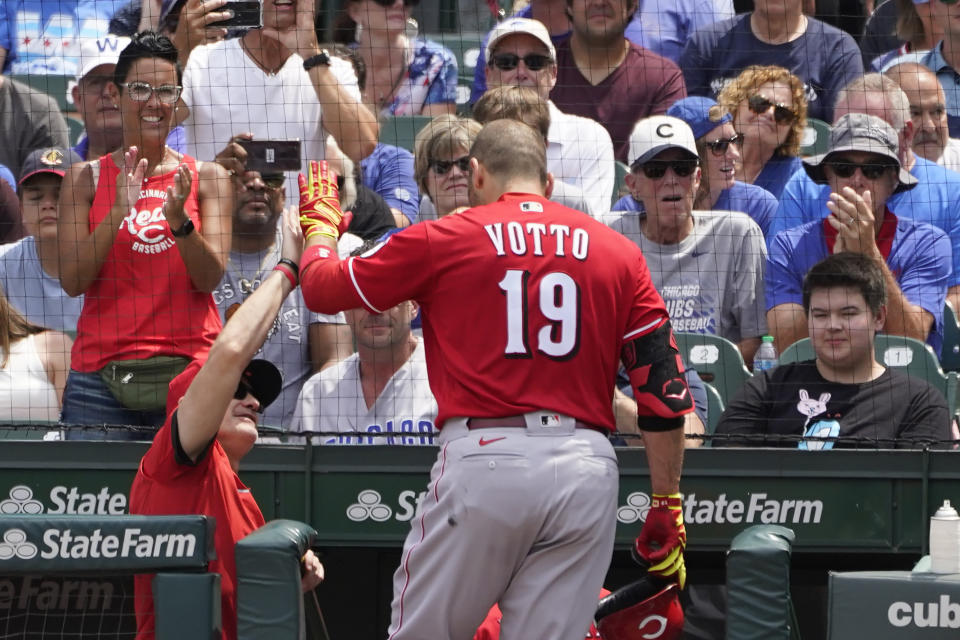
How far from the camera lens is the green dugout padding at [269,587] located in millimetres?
3137

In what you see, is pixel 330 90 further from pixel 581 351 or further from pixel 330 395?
pixel 581 351

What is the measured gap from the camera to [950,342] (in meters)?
5.52

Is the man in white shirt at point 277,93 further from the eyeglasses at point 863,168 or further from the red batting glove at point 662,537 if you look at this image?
the red batting glove at point 662,537

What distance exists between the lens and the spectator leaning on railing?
447 cm

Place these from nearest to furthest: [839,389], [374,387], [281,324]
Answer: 1. [839,389]
2. [374,387]
3. [281,324]

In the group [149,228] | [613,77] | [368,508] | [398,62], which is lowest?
[368,508]

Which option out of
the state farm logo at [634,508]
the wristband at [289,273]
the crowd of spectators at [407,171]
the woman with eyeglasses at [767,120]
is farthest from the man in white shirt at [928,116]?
the wristband at [289,273]

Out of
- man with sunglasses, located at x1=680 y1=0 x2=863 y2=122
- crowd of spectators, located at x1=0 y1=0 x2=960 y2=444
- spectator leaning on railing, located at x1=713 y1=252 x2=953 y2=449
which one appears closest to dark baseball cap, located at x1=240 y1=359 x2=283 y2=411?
crowd of spectators, located at x1=0 y1=0 x2=960 y2=444

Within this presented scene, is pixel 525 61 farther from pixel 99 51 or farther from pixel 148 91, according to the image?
pixel 99 51

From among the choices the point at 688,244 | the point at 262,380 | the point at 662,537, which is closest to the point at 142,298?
the point at 262,380

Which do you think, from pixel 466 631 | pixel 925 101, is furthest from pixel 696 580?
pixel 925 101

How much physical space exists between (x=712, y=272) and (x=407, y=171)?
5.25ft

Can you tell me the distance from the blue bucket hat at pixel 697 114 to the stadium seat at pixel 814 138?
0.75 m

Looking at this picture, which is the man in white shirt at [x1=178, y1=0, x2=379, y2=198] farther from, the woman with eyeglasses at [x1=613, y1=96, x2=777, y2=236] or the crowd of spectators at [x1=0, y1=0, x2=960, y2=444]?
the woman with eyeglasses at [x1=613, y1=96, x2=777, y2=236]
